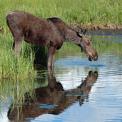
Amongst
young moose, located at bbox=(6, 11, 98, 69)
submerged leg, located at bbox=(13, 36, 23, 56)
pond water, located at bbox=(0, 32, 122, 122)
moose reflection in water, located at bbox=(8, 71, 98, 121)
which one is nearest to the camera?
pond water, located at bbox=(0, 32, 122, 122)

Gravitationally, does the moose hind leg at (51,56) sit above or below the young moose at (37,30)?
below

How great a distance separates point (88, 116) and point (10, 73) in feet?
14.5

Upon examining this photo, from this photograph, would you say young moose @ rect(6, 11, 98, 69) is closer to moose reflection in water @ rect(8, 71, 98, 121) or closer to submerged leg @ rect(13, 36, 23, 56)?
submerged leg @ rect(13, 36, 23, 56)

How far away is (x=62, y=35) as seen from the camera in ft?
62.8

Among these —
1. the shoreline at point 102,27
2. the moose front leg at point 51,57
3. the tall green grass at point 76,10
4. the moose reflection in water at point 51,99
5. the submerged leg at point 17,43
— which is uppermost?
the tall green grass at point 76,10

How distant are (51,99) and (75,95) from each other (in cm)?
78

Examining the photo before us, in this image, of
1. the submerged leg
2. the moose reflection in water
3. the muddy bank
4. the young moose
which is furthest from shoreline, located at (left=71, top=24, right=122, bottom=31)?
the moose reflection in water

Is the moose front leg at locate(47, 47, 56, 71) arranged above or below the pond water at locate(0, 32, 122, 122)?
above

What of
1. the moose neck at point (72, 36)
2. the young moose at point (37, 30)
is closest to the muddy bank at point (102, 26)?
the moose neck at point (72, 36)

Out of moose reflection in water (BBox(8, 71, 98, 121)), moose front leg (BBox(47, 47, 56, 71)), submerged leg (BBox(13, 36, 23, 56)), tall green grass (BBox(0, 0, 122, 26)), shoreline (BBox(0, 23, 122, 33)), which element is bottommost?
moose reflection in water (BBox(8, 71, 98, 121))

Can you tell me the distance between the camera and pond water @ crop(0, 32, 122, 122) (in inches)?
471

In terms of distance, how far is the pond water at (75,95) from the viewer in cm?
1197

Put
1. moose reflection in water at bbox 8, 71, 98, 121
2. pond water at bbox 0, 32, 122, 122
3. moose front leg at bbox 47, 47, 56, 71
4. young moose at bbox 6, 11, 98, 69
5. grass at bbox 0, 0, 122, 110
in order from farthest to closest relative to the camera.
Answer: grass at bbox 0, 0, 122, 110 < young moose at bbox 6, 11, 98, 69 < moose front leg at bbox 47, 47, 56, 71 < moose reflection in water at bbox 8, 71, 98, 121 < pond water at bbox 0, 32, 122, 122

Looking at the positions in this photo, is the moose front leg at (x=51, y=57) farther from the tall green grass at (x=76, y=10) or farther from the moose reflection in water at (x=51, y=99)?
the tall green grass at (x=76, y=10)
